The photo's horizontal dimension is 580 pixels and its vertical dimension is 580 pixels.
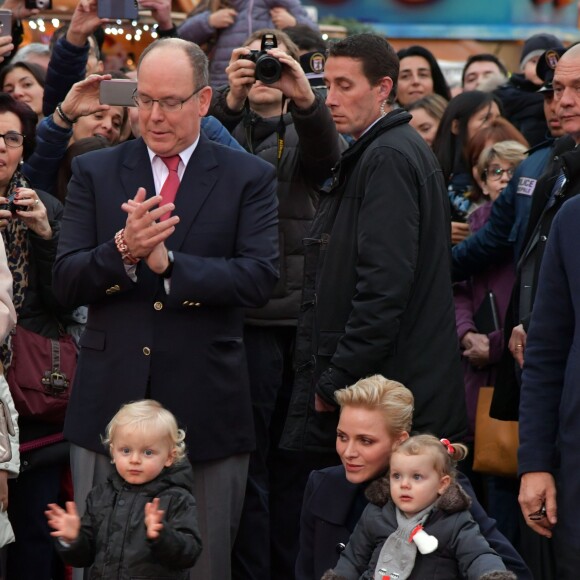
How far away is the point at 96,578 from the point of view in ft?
13.4

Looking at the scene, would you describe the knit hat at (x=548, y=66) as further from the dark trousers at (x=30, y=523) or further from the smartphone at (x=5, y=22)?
the dark trousers at (x=30, y=523)

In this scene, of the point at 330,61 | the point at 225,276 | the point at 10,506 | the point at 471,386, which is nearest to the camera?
the point at 225,276

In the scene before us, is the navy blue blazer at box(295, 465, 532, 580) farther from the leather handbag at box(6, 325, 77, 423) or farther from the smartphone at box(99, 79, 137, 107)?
the smartphone at box(99, 79, 137, 107)

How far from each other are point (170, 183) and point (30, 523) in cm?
175

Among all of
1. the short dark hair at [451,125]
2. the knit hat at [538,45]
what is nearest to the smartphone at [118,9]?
the short dark hair at [451,125]

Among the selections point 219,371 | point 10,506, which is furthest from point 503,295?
point 10,506

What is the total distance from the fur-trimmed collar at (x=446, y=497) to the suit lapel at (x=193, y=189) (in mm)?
1089

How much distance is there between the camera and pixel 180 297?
14.0 feet

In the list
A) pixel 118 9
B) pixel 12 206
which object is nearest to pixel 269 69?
pixel 118 9

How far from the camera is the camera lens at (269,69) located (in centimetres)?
513

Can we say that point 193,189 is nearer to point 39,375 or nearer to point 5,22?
point 39,375

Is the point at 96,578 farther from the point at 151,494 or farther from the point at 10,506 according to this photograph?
the point at 10,506

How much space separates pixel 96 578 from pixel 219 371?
0.85 metres

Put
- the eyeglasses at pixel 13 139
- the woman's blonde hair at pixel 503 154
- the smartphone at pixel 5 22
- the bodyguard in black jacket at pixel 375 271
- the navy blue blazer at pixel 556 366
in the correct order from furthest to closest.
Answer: the woman's blonde hair at pixel 503 154
the smartphone at pixel 5 22
the eyeglasses at pixel 13 139
the bodyguard in black jacket at pixel 375 271
the navy blue blazer at pixel 556 366
